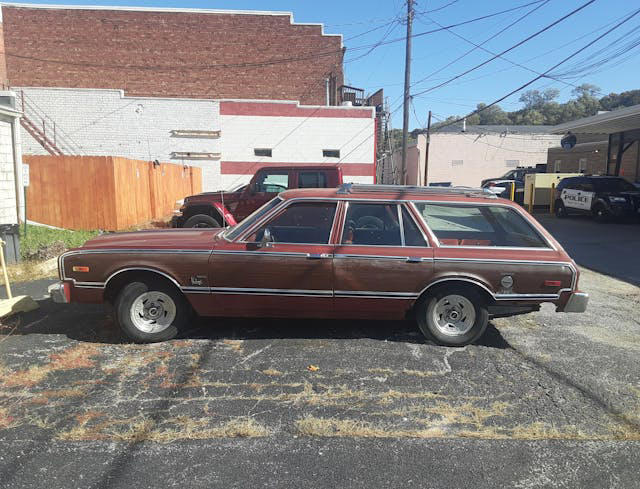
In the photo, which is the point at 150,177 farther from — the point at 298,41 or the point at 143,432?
the point at 298,41

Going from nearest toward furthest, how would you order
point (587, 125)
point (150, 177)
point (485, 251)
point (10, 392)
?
point (10, 392)
point (485, 251)
point (150, 177)
point (587, 125)

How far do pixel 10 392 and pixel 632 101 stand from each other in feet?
197

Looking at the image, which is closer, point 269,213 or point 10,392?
point 10,392

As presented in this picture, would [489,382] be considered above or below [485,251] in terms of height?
below

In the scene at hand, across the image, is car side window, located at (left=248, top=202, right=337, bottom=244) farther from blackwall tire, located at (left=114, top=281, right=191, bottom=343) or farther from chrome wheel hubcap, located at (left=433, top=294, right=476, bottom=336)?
chrome wheel hubcap, located at (left=433, top=294, right=476, bottom=336)

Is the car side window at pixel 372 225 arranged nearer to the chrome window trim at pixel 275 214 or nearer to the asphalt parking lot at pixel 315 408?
the chrome window trim at pixel 275 214

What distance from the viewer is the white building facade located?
22.3 meters

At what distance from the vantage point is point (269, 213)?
4781mm

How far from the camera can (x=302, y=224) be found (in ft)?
15.5

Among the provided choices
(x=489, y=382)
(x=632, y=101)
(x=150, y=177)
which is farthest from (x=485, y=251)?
(x=632, y=101)

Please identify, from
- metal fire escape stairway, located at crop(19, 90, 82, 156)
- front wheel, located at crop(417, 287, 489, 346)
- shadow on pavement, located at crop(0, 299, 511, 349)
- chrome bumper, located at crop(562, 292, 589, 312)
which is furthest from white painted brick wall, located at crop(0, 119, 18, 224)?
metal fire escape stairway, located at crop(19, 90, 82, 156)

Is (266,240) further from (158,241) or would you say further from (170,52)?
(170,52)

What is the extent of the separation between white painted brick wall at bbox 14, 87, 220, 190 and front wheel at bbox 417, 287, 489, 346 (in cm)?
2022

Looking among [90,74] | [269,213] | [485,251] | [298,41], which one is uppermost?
[298,41]
